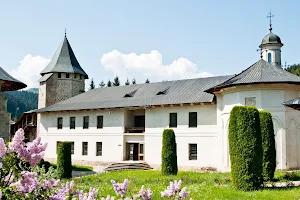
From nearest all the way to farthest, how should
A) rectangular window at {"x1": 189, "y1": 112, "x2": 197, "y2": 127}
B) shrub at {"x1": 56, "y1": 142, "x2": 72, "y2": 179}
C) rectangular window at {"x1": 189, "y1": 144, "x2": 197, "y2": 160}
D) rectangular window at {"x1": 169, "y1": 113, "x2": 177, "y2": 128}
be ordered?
shrub at {"x1": 56, "y1": 142, "x2": 72, "y2": 179}
rectangular window at {"x1": 189, "y1": 144, "x2": 197, "y2": 160}
rectangular window at {"x1": 189, "y1": 112, "x2": 197, "y2": 127}
rectangular window at {"x1": 169, "y1": 113, "x2": 177, "y2": 128}

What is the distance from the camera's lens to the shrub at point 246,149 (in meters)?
13.8

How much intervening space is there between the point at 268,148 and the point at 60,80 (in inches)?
1057

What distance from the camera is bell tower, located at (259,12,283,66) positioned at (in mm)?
33719

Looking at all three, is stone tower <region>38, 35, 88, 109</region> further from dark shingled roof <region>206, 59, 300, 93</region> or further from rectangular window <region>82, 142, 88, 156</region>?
dark shingled roof <region>206, 59, 300, 93</region>

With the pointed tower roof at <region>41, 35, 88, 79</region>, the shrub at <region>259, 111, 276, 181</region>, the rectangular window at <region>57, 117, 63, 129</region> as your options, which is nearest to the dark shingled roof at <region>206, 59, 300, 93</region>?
the shrub at <region>259, 111, 276, 181</region>

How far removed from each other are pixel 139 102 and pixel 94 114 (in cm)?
480

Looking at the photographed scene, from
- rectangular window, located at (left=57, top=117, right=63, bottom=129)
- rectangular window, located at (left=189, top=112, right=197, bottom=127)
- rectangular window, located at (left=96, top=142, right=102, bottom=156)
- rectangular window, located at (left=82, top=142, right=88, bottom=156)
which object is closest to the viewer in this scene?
rectangular window, located at (left=189, top=112, right=197, bottom=127)

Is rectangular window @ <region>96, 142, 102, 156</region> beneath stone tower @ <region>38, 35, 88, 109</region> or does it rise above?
beneath

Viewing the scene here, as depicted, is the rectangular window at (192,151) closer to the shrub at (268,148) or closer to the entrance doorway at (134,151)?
the entrance doorway at (134,151)

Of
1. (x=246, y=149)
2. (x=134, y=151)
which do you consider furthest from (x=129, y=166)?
(x=246, y=149)

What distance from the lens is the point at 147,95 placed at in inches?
1184

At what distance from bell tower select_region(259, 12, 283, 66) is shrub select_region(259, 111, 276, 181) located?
17.4 meters

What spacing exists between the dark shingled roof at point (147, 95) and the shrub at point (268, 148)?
7.04 metres

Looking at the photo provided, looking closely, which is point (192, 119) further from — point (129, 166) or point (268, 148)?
point (268, 148)
